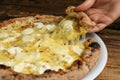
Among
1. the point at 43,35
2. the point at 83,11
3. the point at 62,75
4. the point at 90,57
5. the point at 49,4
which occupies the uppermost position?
the point at 49,4

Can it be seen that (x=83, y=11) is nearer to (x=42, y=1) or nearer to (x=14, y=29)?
(x=14, y=29)

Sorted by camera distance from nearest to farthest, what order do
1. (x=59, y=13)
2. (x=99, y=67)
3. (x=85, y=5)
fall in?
(x=99, y=67)
(x=85, y=5)
(x=59, y=13)

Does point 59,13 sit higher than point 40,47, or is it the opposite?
point 59,13

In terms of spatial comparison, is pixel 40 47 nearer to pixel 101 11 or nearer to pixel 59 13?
pixel 101 11

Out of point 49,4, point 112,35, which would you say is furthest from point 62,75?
point 49,4

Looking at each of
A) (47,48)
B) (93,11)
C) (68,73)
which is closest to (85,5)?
(93,11)
